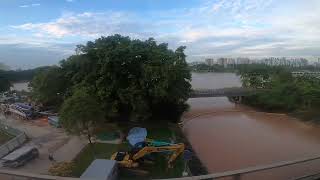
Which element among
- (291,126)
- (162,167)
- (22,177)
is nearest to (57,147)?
(162,167)

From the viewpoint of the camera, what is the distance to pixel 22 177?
4.42 metres

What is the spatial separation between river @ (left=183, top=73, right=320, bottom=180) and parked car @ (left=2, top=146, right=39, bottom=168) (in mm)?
6925

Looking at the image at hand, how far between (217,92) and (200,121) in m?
9.48

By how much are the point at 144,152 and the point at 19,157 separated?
4607 mm

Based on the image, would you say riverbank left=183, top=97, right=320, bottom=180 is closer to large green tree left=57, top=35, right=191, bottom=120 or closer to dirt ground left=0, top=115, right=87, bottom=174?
large green tree left=57, top=35, right=191, bottom=120

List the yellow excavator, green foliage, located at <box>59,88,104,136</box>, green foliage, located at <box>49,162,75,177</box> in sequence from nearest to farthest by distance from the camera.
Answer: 1. green foliage, located at <box>49,162,75,177</box>
2. the yellow excavator
3. green foliage, located at <box>59,88,104,136</box>

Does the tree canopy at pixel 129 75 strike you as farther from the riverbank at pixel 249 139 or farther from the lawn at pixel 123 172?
the lawn at pixel 123 172

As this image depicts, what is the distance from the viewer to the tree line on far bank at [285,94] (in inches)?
1167

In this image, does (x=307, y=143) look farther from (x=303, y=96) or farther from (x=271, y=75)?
(x=271, y=75)

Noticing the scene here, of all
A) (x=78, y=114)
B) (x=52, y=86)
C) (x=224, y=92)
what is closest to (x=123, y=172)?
(x=78, y=114)

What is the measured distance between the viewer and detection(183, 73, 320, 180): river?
594 inches

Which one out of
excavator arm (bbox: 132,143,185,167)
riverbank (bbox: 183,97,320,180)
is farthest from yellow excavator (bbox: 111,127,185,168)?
riverbank (bbox: 183,97,320,180)

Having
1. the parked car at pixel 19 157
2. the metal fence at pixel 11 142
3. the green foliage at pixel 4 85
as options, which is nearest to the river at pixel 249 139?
the parked car at pixel 19 157

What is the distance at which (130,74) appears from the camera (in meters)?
21.6
